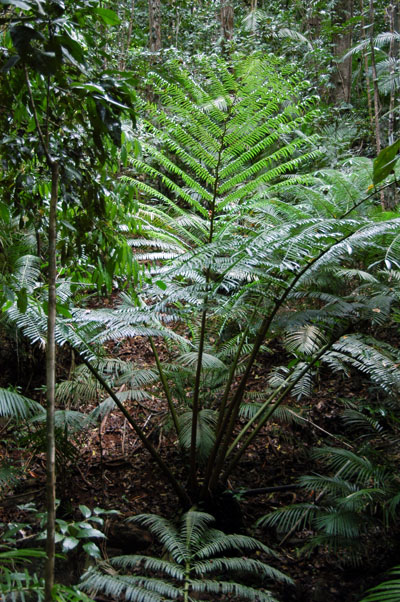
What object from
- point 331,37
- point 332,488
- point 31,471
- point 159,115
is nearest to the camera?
point 332,488

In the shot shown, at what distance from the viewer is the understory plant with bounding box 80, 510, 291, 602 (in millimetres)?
1562

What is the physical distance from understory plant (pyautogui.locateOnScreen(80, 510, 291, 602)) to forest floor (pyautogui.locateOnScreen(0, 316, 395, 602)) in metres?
0.18

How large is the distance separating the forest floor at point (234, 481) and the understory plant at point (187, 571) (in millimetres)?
182

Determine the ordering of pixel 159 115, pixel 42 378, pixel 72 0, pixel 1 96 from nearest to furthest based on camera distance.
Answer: pixel 72 0 → pixel 1 96 → pixel 159 115 → pixel 42 378

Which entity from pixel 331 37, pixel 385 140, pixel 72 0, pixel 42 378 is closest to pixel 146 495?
pixel 42 378

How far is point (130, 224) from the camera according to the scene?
1.68m

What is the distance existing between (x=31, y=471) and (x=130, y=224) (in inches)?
83.8

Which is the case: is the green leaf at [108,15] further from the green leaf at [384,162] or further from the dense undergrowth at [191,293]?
the green leaf at [384,162]

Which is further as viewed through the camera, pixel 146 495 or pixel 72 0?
pixel 146 495

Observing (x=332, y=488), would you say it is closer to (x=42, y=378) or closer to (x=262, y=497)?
(x=262, y=497)

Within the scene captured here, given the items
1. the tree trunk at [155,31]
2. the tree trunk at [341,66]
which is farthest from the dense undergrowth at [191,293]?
the tree trunk at [155,31]

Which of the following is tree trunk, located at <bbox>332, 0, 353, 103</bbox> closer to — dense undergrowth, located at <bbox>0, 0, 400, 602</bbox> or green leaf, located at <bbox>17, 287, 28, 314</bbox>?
dense undergrowth, located at <bbox>0, 0, 400, 602</bbox>

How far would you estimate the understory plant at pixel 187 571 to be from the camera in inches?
61.5

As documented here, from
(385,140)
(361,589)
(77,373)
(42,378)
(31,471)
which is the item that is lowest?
(361,589)
